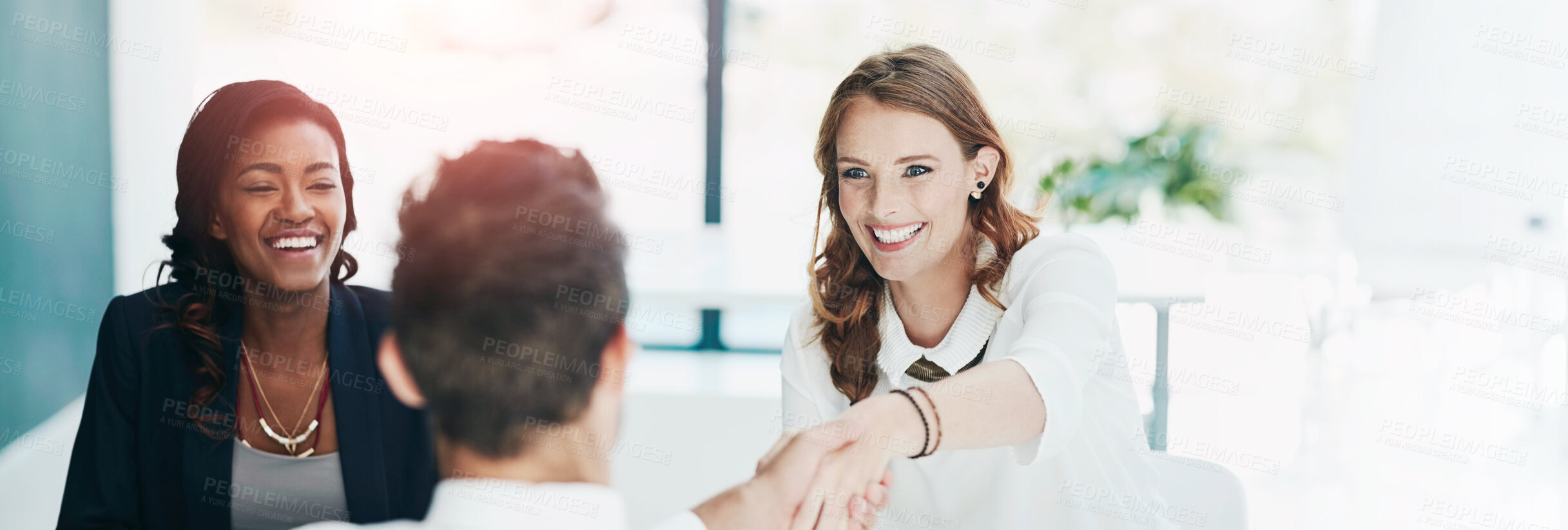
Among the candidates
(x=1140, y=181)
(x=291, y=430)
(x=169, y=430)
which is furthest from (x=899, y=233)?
(x=1140, y=181)

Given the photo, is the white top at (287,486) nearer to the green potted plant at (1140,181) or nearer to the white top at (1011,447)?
the white top at (1011,447)

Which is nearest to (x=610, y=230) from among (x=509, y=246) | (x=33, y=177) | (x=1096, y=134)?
(x=509, y=246)

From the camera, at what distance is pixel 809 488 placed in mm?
1354

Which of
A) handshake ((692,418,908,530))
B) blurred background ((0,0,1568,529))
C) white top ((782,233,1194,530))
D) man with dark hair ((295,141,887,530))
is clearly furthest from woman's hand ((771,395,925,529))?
blurred background ((0,0,1568,529))

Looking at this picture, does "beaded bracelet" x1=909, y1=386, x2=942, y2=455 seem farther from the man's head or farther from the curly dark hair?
the curly dark hair

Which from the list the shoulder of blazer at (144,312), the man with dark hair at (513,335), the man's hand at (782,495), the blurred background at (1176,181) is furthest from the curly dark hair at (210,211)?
the man's hand at (782,495)

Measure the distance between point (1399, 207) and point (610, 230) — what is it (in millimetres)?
3635

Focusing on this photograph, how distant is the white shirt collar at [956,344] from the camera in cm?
163

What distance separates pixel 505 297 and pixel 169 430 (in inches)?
33.7

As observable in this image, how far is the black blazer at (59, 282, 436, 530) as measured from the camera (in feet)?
4.80

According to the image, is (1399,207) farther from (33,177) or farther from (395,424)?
(33,177)

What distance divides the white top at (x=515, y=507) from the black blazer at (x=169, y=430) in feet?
1.75

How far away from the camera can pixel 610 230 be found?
967 millimetres

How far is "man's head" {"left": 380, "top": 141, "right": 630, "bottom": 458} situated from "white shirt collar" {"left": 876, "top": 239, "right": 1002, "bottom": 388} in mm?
727
